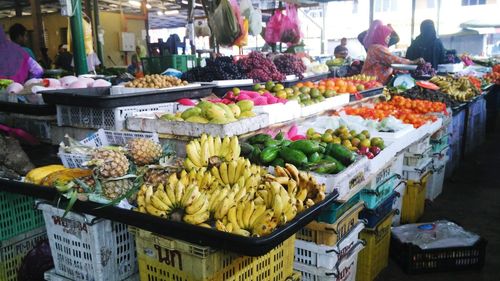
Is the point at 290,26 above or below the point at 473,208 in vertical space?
above

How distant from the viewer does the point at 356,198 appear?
292cm

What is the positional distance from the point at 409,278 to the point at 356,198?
3.58ft

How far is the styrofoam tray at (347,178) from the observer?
101 inches

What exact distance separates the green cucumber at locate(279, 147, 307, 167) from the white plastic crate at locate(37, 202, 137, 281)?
1123 mm

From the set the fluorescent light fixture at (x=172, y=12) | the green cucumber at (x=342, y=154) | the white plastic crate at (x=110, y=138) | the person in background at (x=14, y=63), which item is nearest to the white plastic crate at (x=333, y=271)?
the green cucumber at (x=342, y=154)

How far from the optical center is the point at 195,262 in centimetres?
177

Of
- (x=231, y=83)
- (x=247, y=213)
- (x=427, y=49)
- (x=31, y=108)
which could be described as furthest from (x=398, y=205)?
(x=427, y=49)

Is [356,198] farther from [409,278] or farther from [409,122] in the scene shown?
[409,122]

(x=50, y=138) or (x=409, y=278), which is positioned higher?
(x=50, y=138)

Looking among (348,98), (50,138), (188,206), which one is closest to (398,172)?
(348,98)

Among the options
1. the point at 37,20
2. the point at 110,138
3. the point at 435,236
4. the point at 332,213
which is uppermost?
the point at 37,20

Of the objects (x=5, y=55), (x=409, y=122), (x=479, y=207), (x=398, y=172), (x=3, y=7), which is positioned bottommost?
(x=479, y=207)

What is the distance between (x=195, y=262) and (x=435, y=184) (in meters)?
4.36

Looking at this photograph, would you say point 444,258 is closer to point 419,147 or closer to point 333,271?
point 419,147
